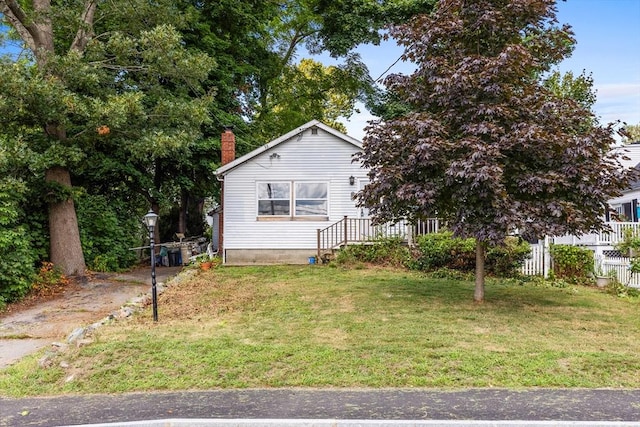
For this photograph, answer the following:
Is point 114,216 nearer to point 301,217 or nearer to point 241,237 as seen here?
point 241,237

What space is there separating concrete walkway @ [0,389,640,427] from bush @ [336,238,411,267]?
9.82 meters

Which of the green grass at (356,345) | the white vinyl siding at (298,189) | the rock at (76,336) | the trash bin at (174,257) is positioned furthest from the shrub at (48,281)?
the trash bin at (174,257)

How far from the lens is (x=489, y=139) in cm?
830

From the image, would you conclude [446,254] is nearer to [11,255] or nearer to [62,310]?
[62,310]

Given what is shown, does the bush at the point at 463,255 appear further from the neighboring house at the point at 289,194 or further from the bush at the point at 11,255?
the bush at the point at 11,255

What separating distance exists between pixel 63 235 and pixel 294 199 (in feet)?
23.6

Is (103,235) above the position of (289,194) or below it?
below

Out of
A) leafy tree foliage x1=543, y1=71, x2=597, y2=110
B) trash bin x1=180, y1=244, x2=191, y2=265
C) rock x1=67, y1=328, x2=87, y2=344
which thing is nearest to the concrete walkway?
rock x1=67, y1=328, x2=87, y2=344

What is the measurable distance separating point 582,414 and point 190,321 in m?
6.01

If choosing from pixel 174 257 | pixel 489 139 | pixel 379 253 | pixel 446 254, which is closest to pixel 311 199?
pixel 379 253

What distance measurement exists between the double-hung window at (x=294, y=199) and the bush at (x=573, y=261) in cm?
735

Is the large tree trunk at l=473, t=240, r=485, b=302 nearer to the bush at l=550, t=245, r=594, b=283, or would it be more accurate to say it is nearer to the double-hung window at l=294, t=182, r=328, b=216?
the bush at l=550, t=245, r=594, b=283

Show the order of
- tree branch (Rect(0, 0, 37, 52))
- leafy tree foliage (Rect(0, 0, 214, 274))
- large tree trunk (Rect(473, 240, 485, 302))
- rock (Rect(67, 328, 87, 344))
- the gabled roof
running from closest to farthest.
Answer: rock (Rect(67, 328, 87, 344)) → large tree trunk (Rect(473, 240, 485, 302)) → leafy tree foliage (Rect(0, 0, 214, 274)) → tree branch (Rect(0, 0, 37, 52)) → the gabled roof

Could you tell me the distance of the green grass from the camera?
5508 millimetres
